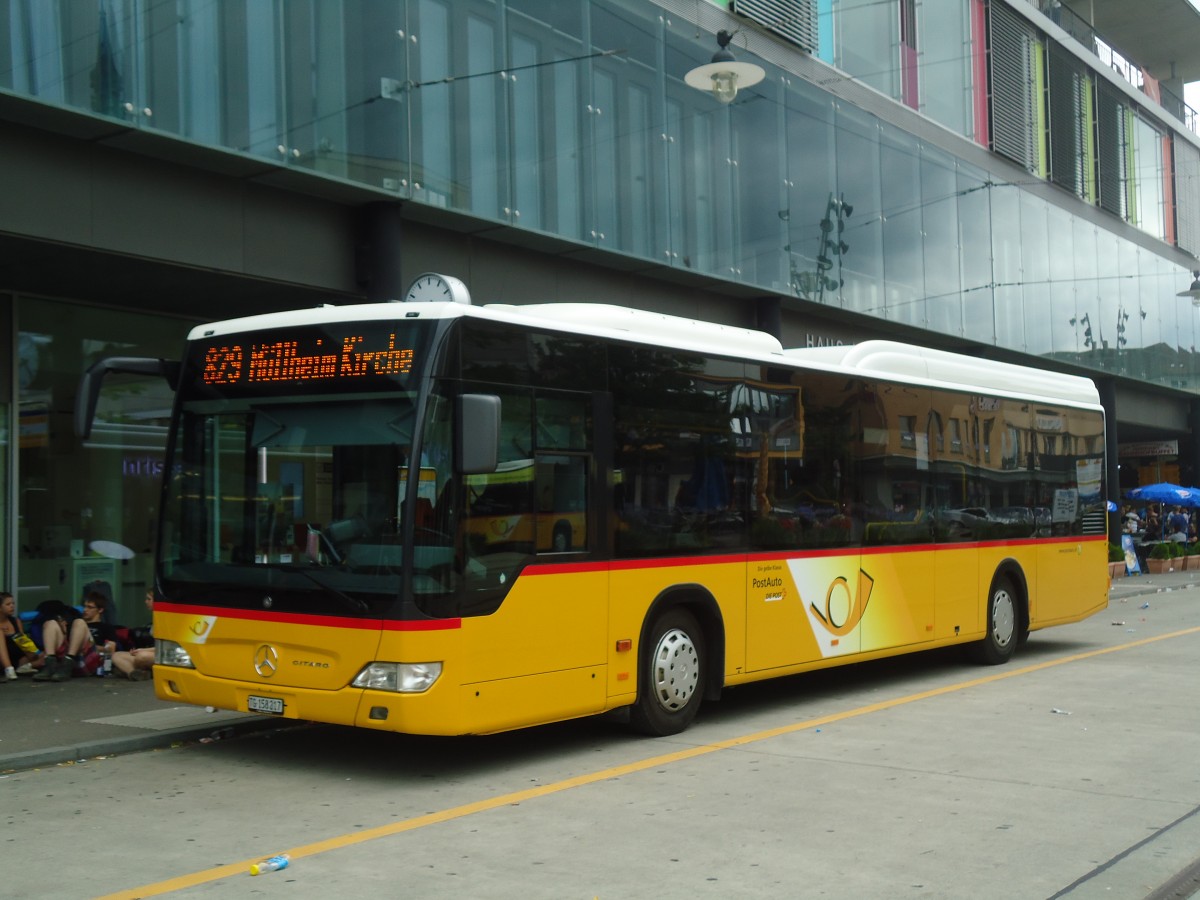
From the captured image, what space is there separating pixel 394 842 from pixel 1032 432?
10.8m

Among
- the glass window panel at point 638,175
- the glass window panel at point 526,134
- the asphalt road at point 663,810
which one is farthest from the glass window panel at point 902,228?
the asphalt road at point 663,810

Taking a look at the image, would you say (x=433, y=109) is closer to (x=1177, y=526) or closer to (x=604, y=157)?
(x=604, y=157)

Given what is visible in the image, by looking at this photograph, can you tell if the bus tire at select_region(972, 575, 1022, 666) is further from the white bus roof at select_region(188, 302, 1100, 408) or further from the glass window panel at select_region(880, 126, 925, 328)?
the glass window panel at select_region(880, 126, 925, 328)

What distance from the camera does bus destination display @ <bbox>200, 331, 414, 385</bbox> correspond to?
834 centimetres

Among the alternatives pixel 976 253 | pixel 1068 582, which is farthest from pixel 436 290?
pixel 976 253

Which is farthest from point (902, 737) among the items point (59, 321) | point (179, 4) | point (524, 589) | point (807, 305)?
point (807, 305)

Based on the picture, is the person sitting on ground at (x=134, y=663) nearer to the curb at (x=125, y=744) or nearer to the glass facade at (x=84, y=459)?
the glass facade at (x=84, y=459)

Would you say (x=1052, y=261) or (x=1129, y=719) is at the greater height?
(x=1052, y=261)

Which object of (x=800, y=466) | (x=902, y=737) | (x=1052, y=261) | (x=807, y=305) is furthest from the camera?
(x=1052, y=261)

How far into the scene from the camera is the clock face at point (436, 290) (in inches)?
391

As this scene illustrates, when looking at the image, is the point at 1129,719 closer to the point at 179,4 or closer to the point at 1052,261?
the point at 179,4

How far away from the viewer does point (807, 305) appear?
22906mm

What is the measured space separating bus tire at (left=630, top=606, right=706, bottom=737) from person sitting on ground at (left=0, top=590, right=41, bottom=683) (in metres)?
6.78

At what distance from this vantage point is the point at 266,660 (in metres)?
8.59
